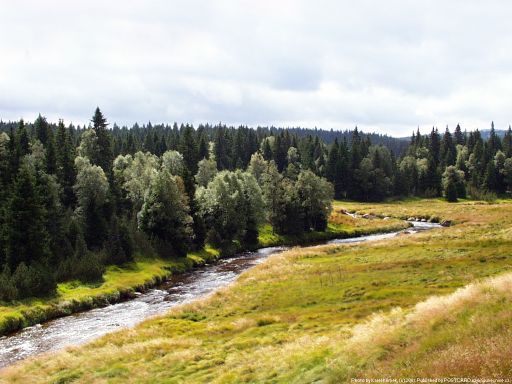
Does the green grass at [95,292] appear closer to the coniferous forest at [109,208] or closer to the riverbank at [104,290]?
the riverbank at [104,290]

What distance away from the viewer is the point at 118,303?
166ft

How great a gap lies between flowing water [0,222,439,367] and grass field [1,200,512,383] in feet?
13.4

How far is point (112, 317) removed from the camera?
4444cm

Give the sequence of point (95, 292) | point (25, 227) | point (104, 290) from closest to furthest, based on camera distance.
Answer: point (95, 292), point (104, 290), point (25, 227)

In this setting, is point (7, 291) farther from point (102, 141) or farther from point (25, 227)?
point (102, 141)

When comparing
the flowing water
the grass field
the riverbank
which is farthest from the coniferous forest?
the grass field

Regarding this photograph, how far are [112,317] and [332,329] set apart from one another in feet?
78.5

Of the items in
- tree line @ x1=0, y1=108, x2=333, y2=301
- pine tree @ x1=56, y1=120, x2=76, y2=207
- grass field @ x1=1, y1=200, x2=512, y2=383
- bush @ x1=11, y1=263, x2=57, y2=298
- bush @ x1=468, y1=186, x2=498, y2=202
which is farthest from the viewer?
bush @ x1=468, y1=186, x2=498, y2=202

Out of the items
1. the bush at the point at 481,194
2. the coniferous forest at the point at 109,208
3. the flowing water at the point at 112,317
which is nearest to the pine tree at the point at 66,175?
the coniferous forest at the point at 109,208

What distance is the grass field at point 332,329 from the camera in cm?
1663

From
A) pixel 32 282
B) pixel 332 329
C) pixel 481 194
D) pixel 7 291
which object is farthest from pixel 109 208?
pixel 481 194

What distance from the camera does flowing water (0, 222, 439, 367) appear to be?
36625 mm

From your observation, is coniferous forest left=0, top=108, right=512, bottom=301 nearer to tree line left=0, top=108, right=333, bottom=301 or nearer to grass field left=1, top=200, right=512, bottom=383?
tree line left=0, top=108, right=333, bottom=301

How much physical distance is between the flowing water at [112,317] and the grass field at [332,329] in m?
4.09
